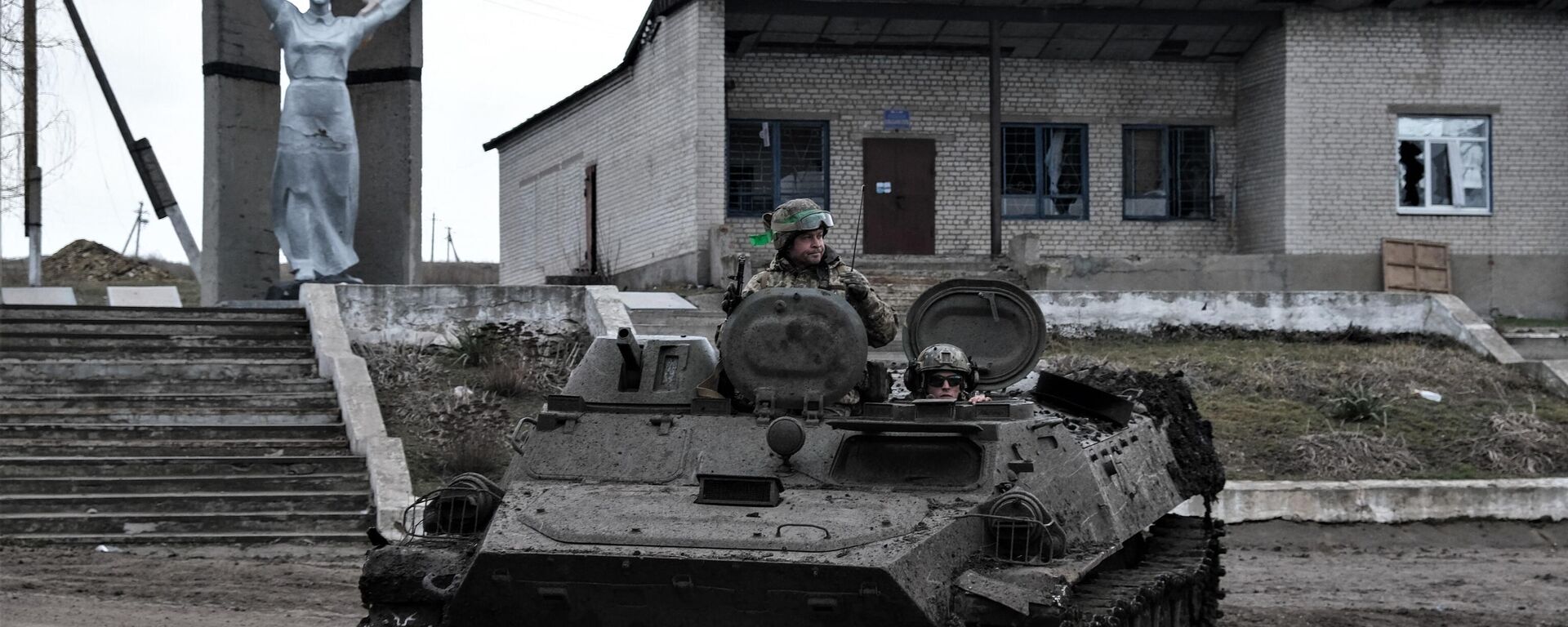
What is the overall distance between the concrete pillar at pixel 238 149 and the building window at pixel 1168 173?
1355 cm

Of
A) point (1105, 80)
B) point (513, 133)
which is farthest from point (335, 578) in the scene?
point (513, 133)

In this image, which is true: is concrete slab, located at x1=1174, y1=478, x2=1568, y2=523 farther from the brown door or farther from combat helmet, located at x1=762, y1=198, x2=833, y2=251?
the brown door

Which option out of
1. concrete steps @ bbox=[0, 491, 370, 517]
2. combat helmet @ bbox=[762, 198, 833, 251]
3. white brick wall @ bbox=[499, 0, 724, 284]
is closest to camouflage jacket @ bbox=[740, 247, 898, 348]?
combat helmet @ bbox=[762, 198, 833, 251]

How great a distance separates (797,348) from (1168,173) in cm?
2252

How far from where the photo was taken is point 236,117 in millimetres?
21844

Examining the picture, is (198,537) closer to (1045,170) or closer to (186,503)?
(186,503)

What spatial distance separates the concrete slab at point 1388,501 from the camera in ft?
47.4

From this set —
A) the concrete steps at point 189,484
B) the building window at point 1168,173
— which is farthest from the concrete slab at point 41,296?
Answer: the building window at point 1168,173

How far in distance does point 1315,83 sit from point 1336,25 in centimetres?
92

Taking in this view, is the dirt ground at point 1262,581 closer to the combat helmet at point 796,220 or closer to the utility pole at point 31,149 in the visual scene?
the combat helmet at point 796,220

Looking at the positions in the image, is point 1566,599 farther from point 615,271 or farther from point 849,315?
point 615,271

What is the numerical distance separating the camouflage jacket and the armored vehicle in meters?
0.36

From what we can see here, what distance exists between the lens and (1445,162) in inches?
1104

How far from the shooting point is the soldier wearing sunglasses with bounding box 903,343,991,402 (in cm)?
816
